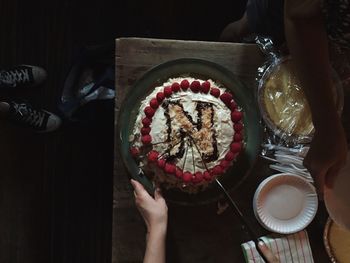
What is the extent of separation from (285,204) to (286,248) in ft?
0.33

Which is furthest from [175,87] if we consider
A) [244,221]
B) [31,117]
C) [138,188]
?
[31,117]

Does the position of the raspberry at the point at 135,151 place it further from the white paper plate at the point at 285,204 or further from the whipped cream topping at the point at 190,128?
the white paper plate at the point at 285,204

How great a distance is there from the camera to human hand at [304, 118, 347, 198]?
0.97 metres

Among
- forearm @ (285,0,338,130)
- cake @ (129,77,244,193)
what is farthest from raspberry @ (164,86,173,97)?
forearm @ (285,0,338,130)

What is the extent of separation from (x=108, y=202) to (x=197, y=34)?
2.13ft

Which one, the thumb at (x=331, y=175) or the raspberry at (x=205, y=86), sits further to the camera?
the raspberry at (x=205, y=86)

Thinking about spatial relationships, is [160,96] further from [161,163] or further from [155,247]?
[155,247]

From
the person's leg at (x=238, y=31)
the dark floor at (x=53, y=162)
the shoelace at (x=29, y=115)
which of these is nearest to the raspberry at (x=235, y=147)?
A: the person's leg at (x=238, y=31)

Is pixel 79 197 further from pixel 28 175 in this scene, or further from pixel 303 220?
pixel 303 220

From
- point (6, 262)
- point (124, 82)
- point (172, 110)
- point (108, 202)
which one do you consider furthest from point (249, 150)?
point (6, 262)

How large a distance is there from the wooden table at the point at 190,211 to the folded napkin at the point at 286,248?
0.03 meters

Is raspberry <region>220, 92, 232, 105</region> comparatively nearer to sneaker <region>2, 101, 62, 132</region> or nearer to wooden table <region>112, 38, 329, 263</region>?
wooden table <region>112, 38, 329, 263</region>

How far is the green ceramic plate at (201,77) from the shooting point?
46.1 inches

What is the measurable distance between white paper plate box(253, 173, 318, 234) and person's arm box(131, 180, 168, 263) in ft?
0.72
